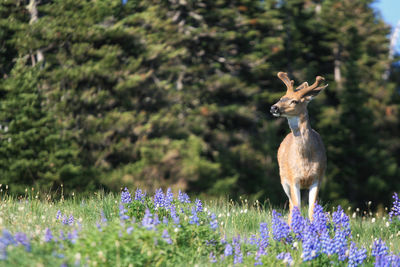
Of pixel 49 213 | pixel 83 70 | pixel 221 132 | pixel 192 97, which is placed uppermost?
pixel 49 213

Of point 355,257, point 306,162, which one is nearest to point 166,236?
point 355,257

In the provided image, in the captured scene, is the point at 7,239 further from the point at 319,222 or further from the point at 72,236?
the point at 319,222

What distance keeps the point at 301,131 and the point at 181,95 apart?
53.7ft

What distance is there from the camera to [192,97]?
76.2ft

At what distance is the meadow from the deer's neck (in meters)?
0.97

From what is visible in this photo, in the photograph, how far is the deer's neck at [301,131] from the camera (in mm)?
6461

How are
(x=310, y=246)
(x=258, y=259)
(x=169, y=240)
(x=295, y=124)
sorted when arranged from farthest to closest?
1. (x=295, y=124)
2. (x=310, y=246)
3. (x=258, y=259)
4. (x=169, y=240)

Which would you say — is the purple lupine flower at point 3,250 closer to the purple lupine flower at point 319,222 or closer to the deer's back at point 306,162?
the purple lupine flower at point 319,222

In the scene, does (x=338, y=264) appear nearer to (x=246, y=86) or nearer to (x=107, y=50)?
(x=107, y=50)

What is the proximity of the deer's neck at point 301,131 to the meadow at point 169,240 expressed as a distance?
38.0 inches

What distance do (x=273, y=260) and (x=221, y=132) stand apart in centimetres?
1936

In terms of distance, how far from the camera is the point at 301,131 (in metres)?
6.54

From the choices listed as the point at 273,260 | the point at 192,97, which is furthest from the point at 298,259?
the point at 192,97

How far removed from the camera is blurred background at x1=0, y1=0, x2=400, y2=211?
1833cm
